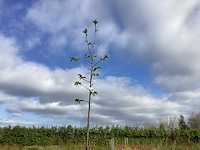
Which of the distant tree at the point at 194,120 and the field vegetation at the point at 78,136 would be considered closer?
the field vegetation at the point at 78,136

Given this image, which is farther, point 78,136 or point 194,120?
point 194,120

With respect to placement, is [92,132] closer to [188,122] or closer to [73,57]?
[73,57]

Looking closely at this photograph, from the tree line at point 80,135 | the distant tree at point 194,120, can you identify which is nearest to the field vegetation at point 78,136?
the tree line at point 80,135

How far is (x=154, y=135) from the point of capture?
2566 cm

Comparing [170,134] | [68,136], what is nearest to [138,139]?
[170,134]

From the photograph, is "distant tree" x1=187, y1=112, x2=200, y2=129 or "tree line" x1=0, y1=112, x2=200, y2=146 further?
"distant tree" x1=187, y1=112, x2=200, y2=129

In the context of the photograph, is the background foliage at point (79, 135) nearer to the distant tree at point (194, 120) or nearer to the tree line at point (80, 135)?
the tree line at point (80, 135)

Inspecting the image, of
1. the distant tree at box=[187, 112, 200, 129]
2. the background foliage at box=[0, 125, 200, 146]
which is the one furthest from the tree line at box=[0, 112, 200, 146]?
the distant tree at box=[187, 112, 200, 129]

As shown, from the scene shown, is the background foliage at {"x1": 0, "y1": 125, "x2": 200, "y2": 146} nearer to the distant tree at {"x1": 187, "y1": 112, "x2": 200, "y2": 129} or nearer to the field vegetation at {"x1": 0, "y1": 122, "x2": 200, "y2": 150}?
the field vegetation at {"x1": 0, "y1": 122, "x2": 200, "y2": 150}

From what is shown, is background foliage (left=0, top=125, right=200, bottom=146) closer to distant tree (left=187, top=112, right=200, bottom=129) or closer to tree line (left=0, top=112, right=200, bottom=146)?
tree line (left=0, top=112, right=200, bottom=146)

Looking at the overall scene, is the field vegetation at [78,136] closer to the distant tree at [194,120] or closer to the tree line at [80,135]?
the tree line at [80,135]

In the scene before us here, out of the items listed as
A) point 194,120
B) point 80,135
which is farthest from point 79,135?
point 194,120

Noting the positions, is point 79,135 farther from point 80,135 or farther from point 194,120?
point 194,120

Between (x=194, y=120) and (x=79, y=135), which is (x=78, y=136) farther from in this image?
(x=194, y=120)
